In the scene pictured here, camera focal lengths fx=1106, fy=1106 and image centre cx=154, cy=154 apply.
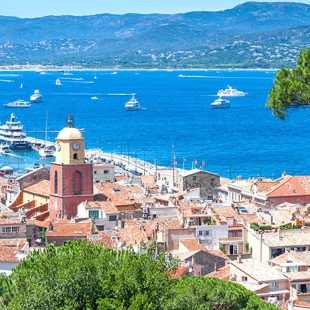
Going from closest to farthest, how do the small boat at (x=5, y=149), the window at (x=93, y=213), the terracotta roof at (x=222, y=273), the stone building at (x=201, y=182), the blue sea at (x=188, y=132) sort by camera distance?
the terracotta roof at (x=222, y=273) → the window at (x=93, y=213) → the stone building at (x=201, y=182) → the blue sea at (x=188, y=132) → the small boat at (x=5, y=149)

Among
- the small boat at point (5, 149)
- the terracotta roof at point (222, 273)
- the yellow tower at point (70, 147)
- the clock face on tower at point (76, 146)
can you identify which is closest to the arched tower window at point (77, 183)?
the yellow tower at point (70, 147)

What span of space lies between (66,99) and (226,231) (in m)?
158

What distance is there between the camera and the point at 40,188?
44844mm

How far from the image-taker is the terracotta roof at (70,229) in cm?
3578

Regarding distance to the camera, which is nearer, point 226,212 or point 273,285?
point 273,285

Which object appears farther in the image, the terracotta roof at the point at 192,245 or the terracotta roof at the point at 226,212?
the terracotta roof at the point at 226,212

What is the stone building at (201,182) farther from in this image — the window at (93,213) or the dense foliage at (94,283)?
the dense foliage at (94,283)

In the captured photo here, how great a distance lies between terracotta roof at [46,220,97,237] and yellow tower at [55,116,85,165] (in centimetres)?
490

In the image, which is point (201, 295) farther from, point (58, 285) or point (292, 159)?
point (292, 159)

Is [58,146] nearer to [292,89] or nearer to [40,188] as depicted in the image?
[40,188]

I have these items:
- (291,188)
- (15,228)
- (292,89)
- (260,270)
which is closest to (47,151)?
(291,188)

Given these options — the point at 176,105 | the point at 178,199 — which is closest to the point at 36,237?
the point at 178,199

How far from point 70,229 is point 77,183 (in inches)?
222

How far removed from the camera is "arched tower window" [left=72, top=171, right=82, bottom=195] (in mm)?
41781
